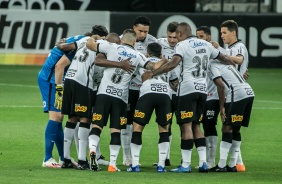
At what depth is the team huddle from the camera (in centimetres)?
1349

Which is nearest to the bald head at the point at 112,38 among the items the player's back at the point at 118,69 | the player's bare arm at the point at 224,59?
the player's back at the point at 118,69

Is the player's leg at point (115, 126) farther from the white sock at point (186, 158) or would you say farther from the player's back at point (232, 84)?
the player's back at point (232, 84)

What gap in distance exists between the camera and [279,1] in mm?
33656

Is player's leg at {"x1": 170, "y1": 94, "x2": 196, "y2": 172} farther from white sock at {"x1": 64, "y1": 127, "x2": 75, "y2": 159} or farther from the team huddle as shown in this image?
white sock at {"x1": 64, "y1": 127, "x2": 75, "y2": 159}

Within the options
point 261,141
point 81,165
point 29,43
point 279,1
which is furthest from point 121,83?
point 279,1

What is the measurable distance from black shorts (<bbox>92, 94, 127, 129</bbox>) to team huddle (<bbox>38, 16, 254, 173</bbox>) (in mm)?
14

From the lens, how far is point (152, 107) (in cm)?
1355

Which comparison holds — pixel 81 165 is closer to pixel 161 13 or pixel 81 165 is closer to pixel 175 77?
pixel 175 77

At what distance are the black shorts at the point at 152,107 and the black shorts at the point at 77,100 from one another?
0.75 meters

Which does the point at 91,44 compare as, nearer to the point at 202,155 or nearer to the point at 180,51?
the point at 180,51

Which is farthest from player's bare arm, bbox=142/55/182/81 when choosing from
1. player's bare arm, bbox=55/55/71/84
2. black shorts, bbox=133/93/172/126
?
player's bare arm, bbox=55/55/71/84

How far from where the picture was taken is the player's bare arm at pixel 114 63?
13391 millimetres

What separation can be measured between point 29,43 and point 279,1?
8.80m

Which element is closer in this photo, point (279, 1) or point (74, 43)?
point (74, 43)
